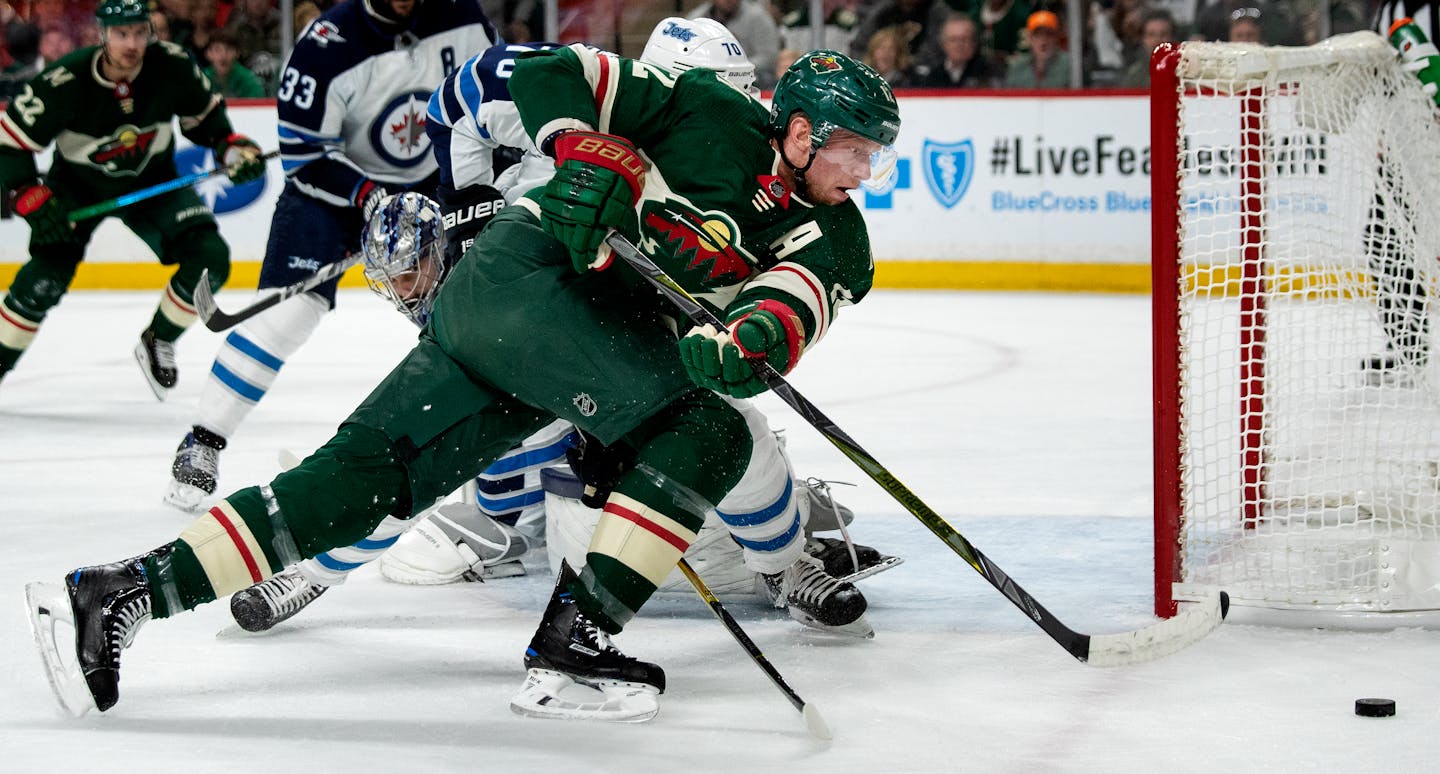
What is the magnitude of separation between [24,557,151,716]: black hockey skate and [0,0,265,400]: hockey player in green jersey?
276 cm

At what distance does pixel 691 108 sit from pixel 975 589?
100cm

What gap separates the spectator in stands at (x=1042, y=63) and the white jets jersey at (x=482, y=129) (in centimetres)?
499

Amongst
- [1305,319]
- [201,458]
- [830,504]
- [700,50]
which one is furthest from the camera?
[201,458]

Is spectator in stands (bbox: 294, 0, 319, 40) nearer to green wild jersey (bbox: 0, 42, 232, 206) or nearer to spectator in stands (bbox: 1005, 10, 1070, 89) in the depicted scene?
green wild jersey (bbox: 0, 42, 232, 206)

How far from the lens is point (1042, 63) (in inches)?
303

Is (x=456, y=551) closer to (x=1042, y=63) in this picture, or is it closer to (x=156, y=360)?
(x=156, y=360)

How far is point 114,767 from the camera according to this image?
1916mm

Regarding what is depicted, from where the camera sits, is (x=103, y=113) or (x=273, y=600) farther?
(x=103, y=113)

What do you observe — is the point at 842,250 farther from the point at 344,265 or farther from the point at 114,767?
the point at 344,265

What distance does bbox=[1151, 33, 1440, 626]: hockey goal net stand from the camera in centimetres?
255

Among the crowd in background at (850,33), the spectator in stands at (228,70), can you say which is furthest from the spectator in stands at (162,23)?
the spectator in stands at (228,70)

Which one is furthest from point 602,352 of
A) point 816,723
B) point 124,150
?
point 124,150

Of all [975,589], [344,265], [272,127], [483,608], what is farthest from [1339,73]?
[272,127]

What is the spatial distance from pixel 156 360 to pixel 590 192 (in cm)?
313
